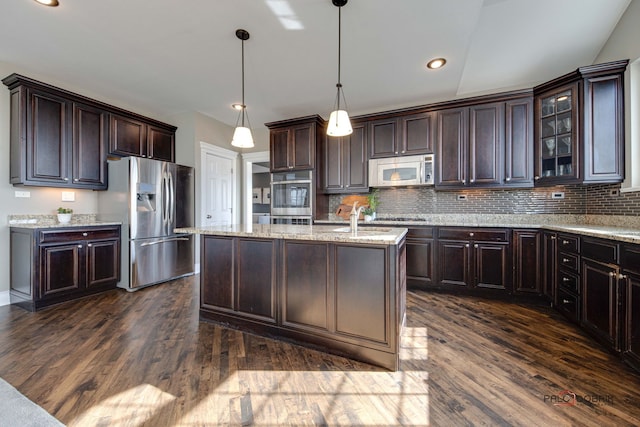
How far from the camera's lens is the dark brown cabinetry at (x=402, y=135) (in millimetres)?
3893

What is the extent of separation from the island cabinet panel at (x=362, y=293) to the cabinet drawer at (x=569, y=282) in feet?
6.48

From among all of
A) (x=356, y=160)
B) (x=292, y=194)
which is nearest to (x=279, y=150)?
(x=292, y=194)

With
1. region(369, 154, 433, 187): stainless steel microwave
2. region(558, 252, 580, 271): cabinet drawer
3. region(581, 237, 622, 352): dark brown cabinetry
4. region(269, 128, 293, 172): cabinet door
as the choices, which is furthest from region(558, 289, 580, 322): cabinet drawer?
region(269, 128, 293, 172): cabinet door

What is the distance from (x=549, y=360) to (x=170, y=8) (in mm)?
3990

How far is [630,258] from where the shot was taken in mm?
1876

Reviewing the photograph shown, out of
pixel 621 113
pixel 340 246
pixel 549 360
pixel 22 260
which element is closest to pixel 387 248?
pixel 340 246

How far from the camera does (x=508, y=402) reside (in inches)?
61.0

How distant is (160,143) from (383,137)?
11.9 feet

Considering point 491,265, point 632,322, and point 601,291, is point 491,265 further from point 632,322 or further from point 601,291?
point 632,322

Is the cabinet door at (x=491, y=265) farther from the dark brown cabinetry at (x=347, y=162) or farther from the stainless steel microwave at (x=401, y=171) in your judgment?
the dark brown cabinetry at (x=347, y=162)

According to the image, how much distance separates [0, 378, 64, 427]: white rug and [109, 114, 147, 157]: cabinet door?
3.25 meters

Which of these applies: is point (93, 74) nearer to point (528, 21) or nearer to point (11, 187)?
point (11, 187)

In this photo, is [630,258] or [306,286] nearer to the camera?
[630,258]

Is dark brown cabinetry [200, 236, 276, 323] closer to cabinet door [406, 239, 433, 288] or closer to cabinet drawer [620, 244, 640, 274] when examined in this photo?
cabinet door [406, 239, 433, 288]
